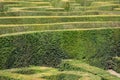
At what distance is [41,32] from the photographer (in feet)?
59.7

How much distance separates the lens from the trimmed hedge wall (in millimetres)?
16984

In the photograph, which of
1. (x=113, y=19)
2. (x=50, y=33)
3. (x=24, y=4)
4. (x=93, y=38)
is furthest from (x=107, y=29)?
(x=24, y=4)

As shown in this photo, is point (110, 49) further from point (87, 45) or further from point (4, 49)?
point (4, 49)

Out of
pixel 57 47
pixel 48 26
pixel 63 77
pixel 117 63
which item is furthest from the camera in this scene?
pixel 48 26

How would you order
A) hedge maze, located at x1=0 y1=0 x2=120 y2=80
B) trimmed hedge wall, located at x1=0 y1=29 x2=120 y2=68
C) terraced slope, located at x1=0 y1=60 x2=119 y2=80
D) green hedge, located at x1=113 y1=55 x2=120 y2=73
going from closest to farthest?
terraced slope, located at x1=0 y1=60 x2=119 y2=80, hedge maze, located at x1=0 y1=0 x2=120 y2=80, trimmed hedge wall, located at x1=0 y1=29 x2=120 y2=68, green hedge, located at x1=113 y1=55 x2=120 y2=73

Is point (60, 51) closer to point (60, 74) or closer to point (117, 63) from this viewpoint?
point (117, 63)

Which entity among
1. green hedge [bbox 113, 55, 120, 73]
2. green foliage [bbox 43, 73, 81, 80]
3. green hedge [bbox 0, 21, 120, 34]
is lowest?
green hedge [bbox 113, 55, 120, 73]

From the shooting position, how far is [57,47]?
1859cm

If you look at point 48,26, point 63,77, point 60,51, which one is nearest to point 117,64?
point 60,51

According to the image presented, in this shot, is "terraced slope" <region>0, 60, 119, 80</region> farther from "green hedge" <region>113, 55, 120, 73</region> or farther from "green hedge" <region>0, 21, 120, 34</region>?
"green hedge" <region>0, 21, 120, 34</region>

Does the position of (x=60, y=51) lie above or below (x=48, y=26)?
below

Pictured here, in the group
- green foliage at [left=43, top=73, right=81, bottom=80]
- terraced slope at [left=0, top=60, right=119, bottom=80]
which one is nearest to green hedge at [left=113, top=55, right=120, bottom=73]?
terraced slope at [left=0, top=60, right=119, bottom=80]

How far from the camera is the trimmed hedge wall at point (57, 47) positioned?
1698 centimetres

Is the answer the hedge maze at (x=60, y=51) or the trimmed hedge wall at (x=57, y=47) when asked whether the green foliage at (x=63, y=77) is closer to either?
the hedge maze at (x=60, y=51)
